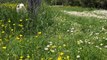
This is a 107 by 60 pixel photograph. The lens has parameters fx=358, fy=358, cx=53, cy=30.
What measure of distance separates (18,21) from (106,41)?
9.44 ft

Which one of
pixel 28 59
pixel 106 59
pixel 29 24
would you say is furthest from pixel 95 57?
pixel 29 24

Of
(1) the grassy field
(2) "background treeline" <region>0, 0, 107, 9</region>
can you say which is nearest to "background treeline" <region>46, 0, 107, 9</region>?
(2) "background treeline" <region>0, 0, 107, 9</region>

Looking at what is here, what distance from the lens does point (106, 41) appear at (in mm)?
8766

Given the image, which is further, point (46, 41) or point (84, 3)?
point (84, 3)

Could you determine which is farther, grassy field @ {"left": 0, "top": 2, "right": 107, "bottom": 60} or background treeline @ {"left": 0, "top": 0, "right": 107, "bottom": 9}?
background treeline @ {"left": 0, "top": 0, "right": 107, "bottom": 9}

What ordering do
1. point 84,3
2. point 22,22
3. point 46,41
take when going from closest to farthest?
point 46,41 < point 22,22 < point 84,3

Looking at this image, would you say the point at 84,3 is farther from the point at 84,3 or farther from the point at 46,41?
the point at 46,41

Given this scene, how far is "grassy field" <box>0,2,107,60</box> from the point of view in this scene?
276 inches

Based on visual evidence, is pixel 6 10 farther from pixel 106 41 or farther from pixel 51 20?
pixel 106 41

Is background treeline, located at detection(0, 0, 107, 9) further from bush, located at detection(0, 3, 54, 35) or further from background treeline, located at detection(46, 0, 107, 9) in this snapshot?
bush, located at detection(0, 3, 54, 35)

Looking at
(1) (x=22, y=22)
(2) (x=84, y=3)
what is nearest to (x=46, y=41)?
(1) (x=22, y=22)

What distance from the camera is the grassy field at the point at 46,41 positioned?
276 inches

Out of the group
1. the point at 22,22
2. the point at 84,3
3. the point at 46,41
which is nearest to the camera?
the point at 46,41

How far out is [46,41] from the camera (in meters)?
8.12
